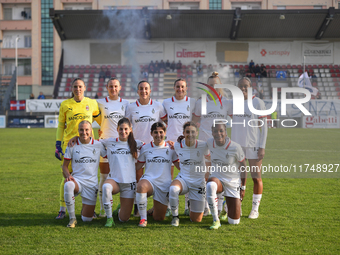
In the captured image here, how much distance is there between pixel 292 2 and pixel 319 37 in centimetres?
452

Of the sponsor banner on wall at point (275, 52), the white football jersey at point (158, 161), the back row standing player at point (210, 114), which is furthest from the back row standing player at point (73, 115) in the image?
the sponsor banner on wall at point (275, 52)

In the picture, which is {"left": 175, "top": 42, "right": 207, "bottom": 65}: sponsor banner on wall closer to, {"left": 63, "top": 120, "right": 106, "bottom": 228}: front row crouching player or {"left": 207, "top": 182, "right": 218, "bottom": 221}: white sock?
{"left": 63, "top": 120, "right": 106, "bottom": 228}: front row crouching player

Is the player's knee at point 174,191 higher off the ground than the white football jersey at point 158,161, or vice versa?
the white football jersey at point 158,161

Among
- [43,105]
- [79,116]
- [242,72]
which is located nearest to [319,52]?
[242,72]

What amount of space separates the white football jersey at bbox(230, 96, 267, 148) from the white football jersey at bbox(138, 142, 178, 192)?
30.9 inches

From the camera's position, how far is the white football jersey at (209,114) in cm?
436

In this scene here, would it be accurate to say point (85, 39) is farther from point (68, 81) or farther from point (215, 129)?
point (215, 129)

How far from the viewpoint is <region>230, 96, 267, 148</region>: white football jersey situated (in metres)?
4.22

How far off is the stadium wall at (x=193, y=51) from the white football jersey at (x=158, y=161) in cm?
2243

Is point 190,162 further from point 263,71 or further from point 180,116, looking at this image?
point 263,71

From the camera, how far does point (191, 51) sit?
2661cm

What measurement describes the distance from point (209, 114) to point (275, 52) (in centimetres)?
2355

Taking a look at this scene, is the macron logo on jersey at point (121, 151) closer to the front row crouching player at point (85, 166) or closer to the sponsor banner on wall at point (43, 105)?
the front row crouching player at point (85, 166)

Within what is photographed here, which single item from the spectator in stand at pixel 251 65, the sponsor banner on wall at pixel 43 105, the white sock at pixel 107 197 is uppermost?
the spectator in stand at pixel 251 65
